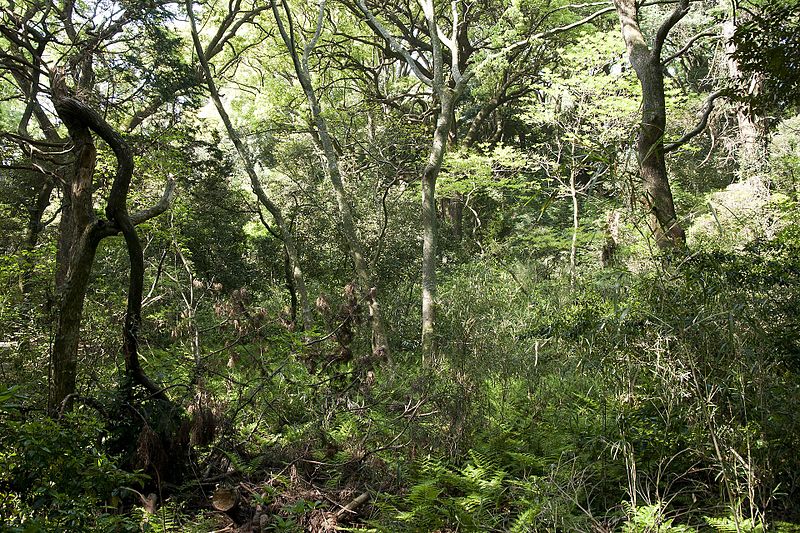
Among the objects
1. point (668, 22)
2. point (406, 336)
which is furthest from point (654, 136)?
point (406, 336)

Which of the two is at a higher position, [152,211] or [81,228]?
[152,211]

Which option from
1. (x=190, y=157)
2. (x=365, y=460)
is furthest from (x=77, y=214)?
(x=190, y=157)

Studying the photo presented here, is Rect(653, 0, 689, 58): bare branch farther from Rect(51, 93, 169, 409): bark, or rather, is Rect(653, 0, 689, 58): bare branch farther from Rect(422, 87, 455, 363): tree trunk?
Rect(51, 93, 169, 409): bark

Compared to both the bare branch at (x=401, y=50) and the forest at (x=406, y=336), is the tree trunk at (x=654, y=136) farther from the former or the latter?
the bare branch at (x=401, y=50)

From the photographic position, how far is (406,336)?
10062 millimetres

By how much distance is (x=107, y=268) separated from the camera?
1016 cm

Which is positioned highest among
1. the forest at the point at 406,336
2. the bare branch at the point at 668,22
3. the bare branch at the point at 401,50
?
the bare branch at the point at 401,50

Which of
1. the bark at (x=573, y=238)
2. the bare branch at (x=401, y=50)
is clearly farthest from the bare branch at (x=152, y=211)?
the bare branch at (x=401, y=50)

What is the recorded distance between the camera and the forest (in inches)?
129

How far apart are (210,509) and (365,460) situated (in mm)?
1364

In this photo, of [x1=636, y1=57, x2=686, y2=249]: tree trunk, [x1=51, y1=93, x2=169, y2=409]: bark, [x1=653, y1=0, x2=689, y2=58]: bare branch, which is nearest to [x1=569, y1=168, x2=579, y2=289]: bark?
[x1=636, y1=57, x2=686, y2=249]: tree trunk

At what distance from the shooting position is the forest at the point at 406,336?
10.7 ft

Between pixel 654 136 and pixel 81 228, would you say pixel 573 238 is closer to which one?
pixel 654 136

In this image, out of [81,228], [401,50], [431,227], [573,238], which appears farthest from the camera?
[573,238]
